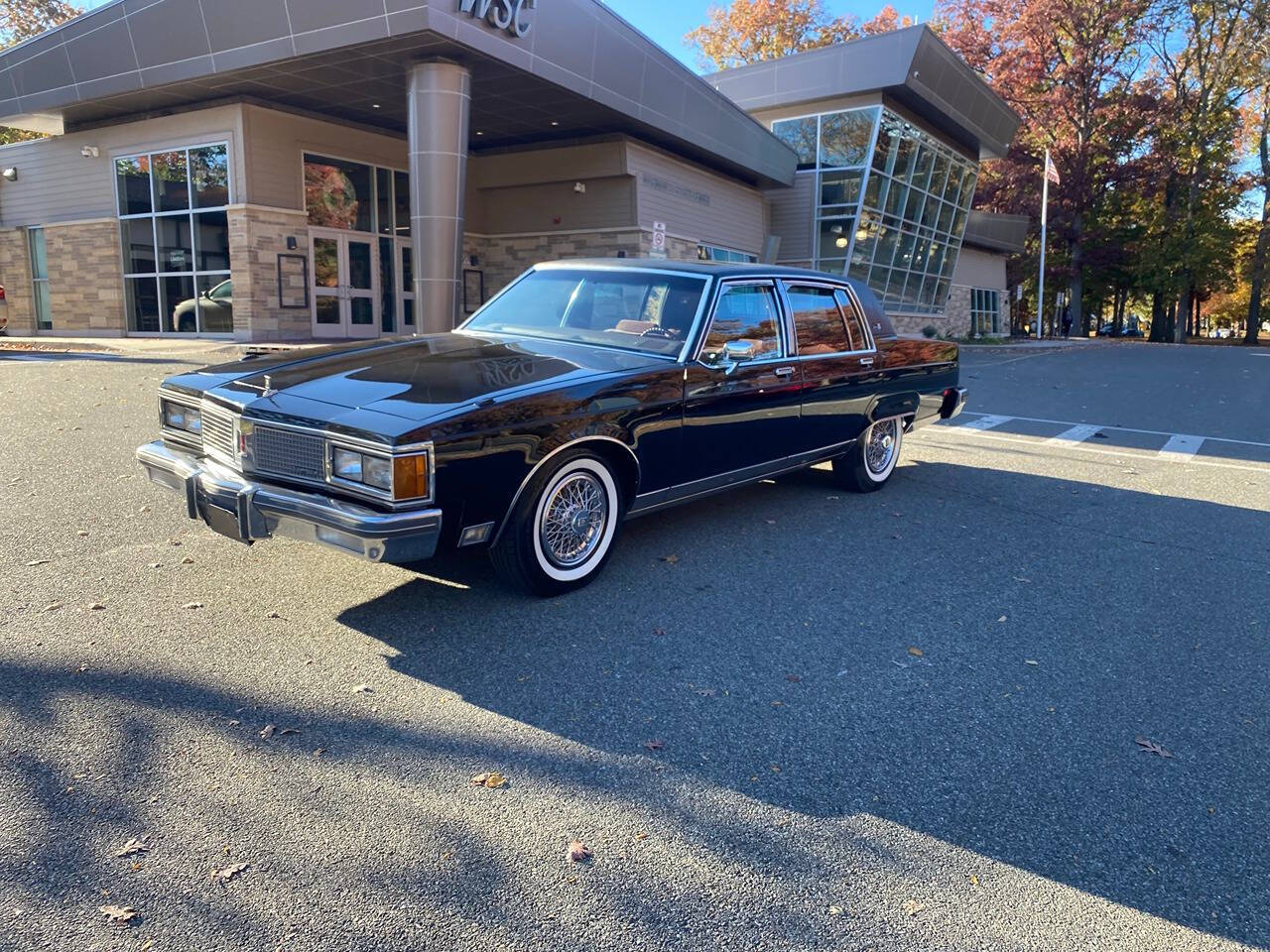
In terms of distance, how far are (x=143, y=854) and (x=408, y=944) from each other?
84 cm

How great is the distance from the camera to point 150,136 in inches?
771

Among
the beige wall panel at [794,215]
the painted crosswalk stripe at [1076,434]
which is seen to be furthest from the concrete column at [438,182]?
the beige wall panel at [794,215]

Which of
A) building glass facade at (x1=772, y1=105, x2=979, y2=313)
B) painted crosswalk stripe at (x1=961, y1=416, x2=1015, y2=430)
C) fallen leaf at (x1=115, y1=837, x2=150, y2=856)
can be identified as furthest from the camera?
building glass facade at (x1=772, y1=105, x2=979, y2=313)

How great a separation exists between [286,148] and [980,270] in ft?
112

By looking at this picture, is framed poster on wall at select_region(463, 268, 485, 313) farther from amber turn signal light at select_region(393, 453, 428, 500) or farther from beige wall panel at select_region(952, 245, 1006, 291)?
beige wall panel at select_region(952, 245, 1006, 291)

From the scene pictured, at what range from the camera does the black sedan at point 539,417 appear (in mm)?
3686

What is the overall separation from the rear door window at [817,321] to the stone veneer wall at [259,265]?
15.1 m

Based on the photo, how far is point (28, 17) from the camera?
33438 millimetres

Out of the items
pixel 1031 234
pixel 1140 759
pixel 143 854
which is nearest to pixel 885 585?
pixel 1140 759

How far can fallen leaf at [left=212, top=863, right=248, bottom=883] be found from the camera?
2328 millimetres

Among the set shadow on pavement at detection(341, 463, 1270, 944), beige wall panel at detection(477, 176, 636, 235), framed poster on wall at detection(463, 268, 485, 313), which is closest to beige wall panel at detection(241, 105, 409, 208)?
beige wall panel at detection(477, 176, 636, 235)

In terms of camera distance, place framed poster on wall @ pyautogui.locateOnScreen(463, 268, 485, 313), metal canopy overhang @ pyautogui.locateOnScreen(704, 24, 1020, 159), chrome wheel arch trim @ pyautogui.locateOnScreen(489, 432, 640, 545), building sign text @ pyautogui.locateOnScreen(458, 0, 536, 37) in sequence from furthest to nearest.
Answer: metal canopy overhang @ pyautogui.locateOnScreen(704, 24, 1020, 159)
framed poster on wall @ pyautogui.locateOnScreen(463, 268, 485, 313)
building sign text @ pyautogui.locateOnScreen(458, 0, 536, 37)
chrome wheel arch trim @ pyautogui.locateOnScreen(489, 432, 640, 545)

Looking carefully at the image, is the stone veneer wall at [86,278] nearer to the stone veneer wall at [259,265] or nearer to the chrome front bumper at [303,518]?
the stone veneer wall at [259,265]

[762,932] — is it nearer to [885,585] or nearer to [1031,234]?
[885,585]
